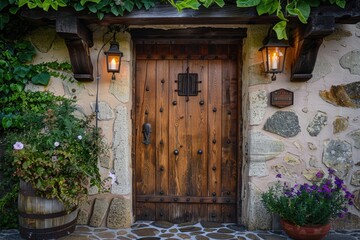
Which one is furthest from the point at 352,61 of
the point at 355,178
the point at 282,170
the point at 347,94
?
the point at 282,170

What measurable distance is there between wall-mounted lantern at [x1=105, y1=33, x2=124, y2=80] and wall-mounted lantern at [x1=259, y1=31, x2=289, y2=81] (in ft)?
4.03

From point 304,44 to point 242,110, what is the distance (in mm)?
785

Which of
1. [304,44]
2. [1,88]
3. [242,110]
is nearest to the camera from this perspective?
[304,44]

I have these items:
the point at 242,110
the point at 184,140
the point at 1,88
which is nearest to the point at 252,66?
the point at 242,110

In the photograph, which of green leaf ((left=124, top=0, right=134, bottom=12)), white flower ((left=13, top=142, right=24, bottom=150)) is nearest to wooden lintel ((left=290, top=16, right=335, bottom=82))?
green leaf ((left=124, top=0, right=134, bottom=12))

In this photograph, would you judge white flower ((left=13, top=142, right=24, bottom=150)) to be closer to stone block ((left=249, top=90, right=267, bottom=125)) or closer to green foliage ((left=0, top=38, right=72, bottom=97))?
green foliage ((left=0, top=38, right=72, bottom=97))

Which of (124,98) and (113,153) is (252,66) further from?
(113,153)

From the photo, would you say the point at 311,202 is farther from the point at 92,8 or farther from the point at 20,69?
the point at 20,69

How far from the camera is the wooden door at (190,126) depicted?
3107 mm

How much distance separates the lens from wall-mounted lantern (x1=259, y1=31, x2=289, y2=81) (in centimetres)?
269

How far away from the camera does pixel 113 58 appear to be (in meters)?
2.79

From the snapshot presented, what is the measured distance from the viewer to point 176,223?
3.13 m

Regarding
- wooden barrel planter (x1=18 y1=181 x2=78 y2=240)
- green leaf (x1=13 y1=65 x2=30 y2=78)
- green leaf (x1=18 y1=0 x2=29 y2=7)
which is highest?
green leaf (x1=18 y1=0 x2=29 y2=7)

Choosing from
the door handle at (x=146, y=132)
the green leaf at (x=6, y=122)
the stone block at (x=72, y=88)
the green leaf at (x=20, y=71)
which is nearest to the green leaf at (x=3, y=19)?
the green leaf at (x=20, y=71)
